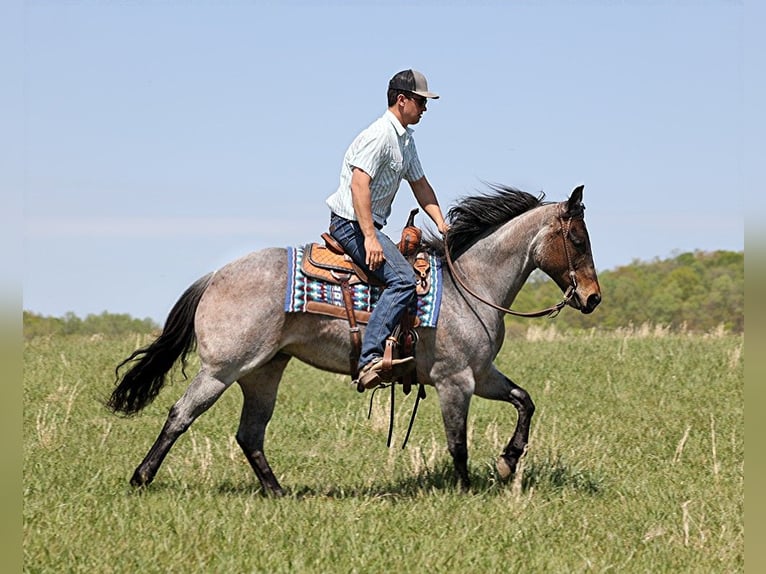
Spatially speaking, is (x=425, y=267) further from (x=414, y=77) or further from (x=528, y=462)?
(x=528, y=462)

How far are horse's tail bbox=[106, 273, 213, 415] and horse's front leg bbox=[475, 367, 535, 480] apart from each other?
235 centimetres

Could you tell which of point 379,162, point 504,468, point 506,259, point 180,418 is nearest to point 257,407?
point 180,418

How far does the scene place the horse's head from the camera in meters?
7.73

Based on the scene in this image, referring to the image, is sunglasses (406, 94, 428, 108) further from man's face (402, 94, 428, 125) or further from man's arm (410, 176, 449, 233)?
man's arm (410, 176, 449, 233)

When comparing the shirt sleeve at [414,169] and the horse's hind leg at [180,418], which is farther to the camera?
the shirt sleeve at [414,169]

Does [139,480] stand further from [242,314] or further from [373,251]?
[373,251]

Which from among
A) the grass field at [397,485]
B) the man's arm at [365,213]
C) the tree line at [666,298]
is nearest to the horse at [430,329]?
the grass field at [397,485]

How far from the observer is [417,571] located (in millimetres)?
5559

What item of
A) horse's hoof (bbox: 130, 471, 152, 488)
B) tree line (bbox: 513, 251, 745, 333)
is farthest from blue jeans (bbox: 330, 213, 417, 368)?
tree line (bbox: 513, 251, 745, 333)

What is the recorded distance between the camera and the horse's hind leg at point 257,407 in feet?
25.7

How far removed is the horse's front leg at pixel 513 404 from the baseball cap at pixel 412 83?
2267 millimetres

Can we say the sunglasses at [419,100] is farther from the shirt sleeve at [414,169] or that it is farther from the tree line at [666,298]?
the tree line at [666,298]
